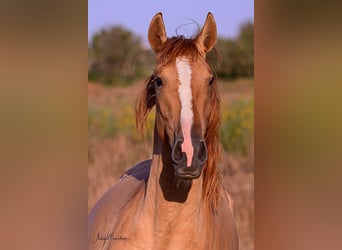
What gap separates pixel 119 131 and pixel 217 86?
33 centimetres

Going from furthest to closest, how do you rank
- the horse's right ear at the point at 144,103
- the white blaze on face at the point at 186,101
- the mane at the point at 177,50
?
the horse's right ear at the point at 144,103 < the mane at the point at 177,50 < the white blaze on face at the point at 186,101

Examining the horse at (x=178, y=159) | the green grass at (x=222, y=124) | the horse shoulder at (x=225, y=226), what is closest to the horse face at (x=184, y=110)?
the horse at (x=178, y=159)

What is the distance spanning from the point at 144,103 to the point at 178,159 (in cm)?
26

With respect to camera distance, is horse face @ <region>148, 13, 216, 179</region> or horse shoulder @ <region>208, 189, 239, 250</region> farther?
horse shoulder @ <region>208, 189, 239, 250</region>

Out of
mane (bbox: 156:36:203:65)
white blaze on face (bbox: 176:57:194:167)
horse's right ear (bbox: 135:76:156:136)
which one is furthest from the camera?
horse's right ear (bbox: 135:76:156:136)

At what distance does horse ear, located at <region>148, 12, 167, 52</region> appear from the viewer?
4.93ft

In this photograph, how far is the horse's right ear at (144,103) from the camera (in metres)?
1.55

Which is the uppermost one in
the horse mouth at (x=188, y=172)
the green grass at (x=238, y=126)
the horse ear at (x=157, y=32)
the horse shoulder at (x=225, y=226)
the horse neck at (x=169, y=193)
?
the horse ear at (x=157, y=32)

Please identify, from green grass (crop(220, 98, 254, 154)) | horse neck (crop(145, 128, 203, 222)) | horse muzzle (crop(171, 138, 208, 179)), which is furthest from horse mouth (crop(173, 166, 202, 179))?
green grass (crop(220, 98, 254, 154))

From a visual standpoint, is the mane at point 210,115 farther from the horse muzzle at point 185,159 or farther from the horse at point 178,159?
the horse muzzle at point 185,159

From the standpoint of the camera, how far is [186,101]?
1.39 meters

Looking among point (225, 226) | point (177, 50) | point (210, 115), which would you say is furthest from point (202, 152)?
point (225, 226)

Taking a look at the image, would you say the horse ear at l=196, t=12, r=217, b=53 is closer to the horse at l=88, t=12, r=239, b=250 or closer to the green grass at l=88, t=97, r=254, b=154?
the horse at l=88, t=12, r=239, b=250
